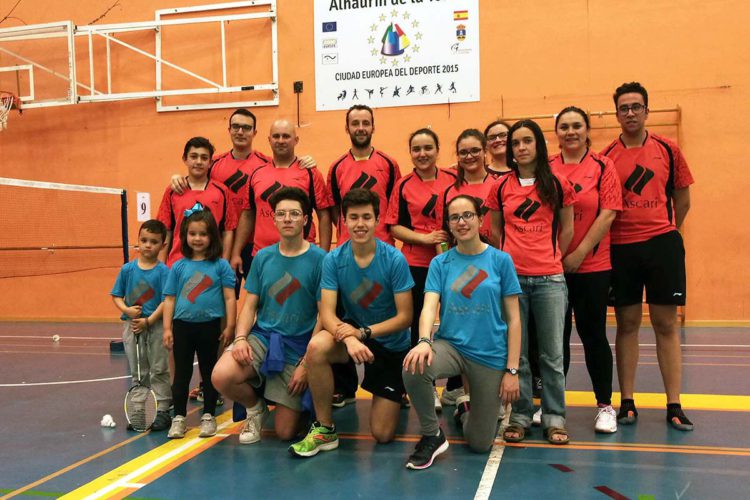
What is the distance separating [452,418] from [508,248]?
4.29 ft

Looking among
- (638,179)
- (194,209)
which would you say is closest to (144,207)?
(194,209)

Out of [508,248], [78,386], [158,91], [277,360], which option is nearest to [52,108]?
[158,91]

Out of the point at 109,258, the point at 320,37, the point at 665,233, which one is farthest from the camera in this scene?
the point at 109,258

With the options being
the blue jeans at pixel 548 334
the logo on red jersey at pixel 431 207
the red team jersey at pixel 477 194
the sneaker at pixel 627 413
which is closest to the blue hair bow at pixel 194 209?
the logo on red jersey at pixel 431 207

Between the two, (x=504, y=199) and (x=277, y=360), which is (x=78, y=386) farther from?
(x=504, y=199)

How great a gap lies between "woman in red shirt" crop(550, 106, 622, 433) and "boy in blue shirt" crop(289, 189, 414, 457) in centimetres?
106

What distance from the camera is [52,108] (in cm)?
1023

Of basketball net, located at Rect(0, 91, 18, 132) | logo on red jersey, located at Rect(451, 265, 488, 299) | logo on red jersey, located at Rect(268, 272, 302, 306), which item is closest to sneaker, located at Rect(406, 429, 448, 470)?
logo on red jersey, located at Rect(451, 265, 488, 299)

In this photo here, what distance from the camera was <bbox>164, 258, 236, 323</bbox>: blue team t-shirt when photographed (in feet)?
12.7

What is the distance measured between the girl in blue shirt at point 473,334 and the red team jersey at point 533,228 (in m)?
0.21

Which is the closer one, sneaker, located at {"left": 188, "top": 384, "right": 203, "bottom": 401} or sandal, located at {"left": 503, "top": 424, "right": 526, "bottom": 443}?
sandal, located at {"left": 503, "top": 424, "right": 526, "bottom": 443}

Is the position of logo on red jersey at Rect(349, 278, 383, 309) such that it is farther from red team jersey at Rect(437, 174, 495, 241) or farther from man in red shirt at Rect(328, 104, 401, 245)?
man in red shirt at Rect(328, 104, 401, 245)

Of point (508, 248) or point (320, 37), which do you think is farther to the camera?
point (320, 37)

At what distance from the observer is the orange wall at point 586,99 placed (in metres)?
8.15
